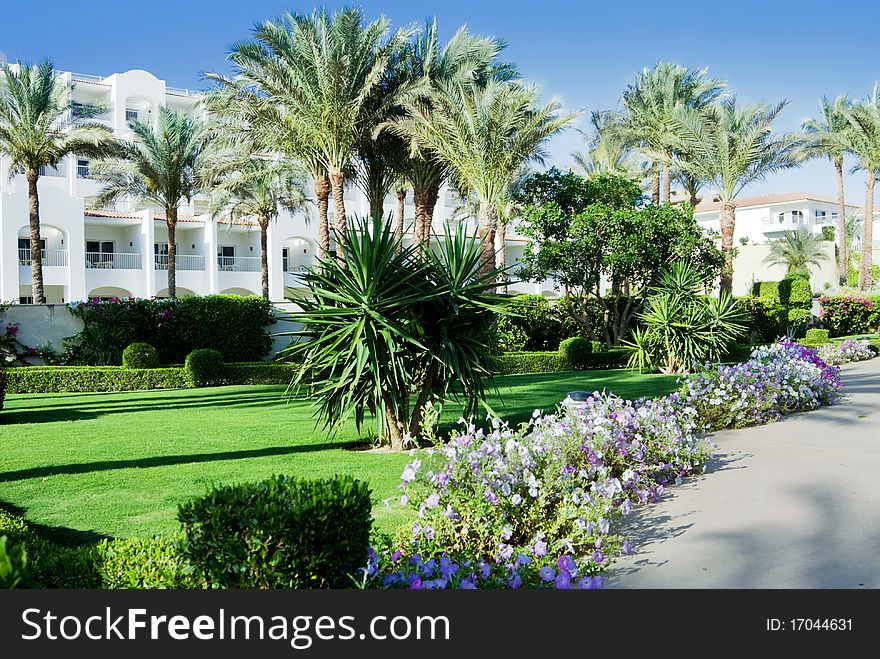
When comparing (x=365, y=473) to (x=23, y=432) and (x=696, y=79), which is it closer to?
(x=23, y=432)

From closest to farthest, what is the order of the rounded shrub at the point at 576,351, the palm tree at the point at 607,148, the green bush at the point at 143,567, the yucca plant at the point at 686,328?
1. the green bush at the point at 143,567
2. the yucca plant at the point at 686,328
3. the rounded shrub at the point at 576,351
4. the palm tree at the point at 607,148

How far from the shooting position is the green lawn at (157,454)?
6.02m

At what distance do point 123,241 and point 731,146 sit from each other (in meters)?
31.0

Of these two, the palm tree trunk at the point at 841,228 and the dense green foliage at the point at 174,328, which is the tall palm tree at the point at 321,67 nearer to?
the dense green foliage at the point at 174,328

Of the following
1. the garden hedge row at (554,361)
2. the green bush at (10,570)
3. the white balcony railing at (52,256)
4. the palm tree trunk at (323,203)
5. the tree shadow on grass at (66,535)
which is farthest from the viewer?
the white balcony railing at (52,256)

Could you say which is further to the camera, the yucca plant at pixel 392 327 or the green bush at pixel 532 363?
the green bush at pixel 532 363

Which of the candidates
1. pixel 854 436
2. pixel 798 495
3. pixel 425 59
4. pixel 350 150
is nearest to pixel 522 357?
pixel 350 150

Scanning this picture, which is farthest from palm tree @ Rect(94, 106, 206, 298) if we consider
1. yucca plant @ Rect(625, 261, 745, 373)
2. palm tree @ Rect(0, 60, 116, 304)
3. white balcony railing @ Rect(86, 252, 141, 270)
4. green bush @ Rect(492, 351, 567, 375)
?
yucca plant @ Rect(625, 261, 745, 373)

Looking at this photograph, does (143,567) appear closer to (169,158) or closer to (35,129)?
(35,129)

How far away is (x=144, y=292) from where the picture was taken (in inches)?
1537

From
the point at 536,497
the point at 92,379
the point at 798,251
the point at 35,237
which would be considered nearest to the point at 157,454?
the point at 536,497

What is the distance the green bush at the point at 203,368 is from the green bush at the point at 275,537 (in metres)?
15.3

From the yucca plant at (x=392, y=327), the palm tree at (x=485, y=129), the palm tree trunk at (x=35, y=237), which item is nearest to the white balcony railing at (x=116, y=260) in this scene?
the palm tree trunk at (x=35, y=237)

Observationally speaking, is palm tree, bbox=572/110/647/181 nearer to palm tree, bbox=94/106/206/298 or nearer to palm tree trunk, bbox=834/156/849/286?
palm tree trunk, bbox=834/156/849/286
